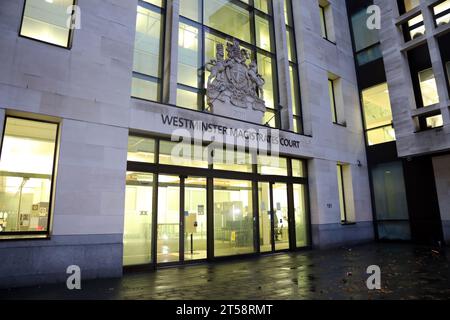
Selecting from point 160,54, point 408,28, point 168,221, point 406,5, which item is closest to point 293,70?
point 408,28

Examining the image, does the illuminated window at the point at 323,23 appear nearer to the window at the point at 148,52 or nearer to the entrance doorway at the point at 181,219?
the window at the point at 148,52

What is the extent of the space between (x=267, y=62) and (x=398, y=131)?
6595 millimetres

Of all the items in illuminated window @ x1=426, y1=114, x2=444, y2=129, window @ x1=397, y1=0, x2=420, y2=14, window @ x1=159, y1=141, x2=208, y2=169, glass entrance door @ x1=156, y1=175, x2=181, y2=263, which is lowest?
glass entrance door @ x1=156, y1=175, x2=181, y2=263

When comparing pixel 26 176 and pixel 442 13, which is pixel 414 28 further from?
pixel 26 176

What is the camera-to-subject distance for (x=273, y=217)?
12.2 m

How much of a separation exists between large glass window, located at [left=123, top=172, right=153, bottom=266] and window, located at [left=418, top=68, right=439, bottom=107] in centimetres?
1247

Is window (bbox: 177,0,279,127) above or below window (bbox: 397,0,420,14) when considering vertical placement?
below

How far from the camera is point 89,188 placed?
25.8 feet

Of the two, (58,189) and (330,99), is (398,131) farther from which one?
(58,189)

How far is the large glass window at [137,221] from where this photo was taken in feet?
28.5

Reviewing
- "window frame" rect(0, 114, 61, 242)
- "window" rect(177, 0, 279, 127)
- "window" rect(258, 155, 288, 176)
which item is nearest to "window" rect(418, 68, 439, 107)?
"window" rect(177, 0, 279, 127)

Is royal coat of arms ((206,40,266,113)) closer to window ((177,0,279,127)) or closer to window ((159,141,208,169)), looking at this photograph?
window ((177,0,279,127))

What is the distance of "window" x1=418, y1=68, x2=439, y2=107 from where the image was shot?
13266 millimetres
